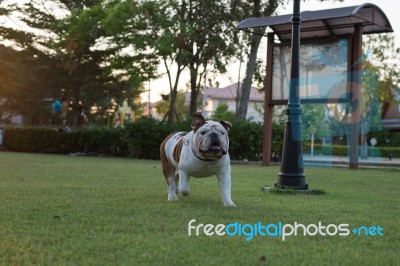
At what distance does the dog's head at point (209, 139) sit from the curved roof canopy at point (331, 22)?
9.20 metres

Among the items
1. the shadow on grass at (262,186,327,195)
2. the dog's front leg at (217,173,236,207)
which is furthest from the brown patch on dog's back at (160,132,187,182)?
the shadow on grass at (262,186,327,195)

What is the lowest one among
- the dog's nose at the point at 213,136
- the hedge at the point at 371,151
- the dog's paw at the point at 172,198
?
the dog's paw at the point at 172,198

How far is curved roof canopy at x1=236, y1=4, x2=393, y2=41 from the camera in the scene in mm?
14406

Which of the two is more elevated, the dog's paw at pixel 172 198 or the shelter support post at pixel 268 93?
the shelter support post at pixel 268 93

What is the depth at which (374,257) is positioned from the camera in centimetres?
377

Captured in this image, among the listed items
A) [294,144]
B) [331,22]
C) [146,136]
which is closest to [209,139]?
[294,144]

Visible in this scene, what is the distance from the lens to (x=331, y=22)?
15219 mm

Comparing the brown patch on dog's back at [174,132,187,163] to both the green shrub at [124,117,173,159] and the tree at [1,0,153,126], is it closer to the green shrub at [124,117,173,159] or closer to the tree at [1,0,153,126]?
the green shrub at [124,117,173,159]

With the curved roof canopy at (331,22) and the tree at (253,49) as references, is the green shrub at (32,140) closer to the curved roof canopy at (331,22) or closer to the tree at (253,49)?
the tree at (253,49)

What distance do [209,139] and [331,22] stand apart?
34.6 ft

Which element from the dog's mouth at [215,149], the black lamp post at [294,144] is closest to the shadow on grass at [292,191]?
the black lamp post at [294,144]

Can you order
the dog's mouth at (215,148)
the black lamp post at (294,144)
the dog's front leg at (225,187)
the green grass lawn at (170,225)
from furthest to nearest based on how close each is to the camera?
1. the black lamp post at (294,144)
2. the dog's front leg at (225,187)
3. the dog's mouth at (215,148)
4. the green grass lawn at (170,225)

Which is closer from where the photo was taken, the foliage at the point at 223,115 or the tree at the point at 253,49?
the tree at the point at 253,49

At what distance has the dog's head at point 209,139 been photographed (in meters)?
5.86
